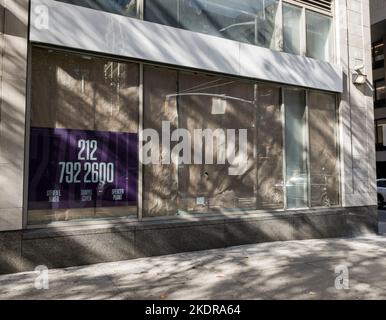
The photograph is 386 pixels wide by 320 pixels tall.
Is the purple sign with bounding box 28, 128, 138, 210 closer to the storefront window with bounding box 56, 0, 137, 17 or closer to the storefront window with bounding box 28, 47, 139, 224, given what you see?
the storefront window with bounding box 28, 47, 139, 224

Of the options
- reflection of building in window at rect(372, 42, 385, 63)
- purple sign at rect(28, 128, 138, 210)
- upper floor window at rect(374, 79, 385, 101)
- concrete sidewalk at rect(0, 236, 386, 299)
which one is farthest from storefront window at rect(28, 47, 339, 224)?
reflection of building in window at rect(372, 42, 385, 63)

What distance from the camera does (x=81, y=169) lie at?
6.88 m

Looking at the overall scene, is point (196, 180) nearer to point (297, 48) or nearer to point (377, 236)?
point (297, 48)

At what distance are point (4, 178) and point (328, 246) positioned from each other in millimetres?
6802

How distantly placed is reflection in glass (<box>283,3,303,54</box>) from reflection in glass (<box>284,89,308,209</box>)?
116 centimetres

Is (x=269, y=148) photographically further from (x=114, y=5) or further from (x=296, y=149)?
(x=114, y=5)

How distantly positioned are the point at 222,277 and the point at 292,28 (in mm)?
6892

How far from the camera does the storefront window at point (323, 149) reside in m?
9.83

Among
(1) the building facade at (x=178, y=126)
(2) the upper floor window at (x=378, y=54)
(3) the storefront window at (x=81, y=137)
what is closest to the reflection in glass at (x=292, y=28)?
(1) the building facade at (x=178, y=126)

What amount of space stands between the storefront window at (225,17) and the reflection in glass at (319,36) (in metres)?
1.17

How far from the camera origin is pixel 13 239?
6078 millimetres

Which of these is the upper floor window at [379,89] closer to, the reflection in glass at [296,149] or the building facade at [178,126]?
the building facade at [178,126]

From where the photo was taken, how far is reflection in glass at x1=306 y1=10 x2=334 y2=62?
33.0ft
